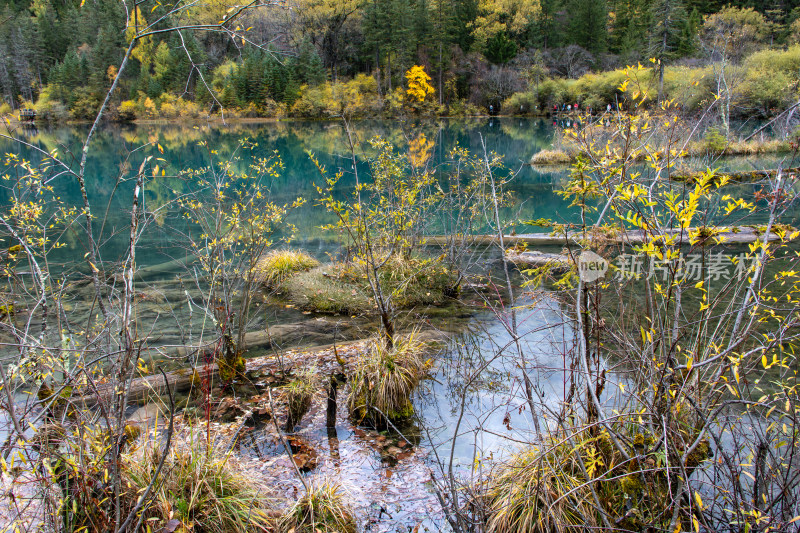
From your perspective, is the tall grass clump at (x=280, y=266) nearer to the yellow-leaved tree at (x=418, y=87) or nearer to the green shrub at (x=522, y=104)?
the yellow-leaved tree at (x=418, y=87)

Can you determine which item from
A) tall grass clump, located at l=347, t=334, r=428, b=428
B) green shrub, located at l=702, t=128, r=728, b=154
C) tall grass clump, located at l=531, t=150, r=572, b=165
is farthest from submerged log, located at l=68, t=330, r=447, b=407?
tall grass clump, located at l=531, t=150, r=572, b=165

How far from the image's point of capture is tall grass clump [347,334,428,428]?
5.21 m

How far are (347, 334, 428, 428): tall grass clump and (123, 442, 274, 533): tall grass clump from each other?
171cm

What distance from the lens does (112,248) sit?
1329 cm

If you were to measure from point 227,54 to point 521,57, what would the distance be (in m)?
30.2

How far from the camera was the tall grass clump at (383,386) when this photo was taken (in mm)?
5215

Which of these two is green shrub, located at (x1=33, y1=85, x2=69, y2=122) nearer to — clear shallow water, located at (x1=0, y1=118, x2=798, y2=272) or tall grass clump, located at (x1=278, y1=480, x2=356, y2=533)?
clear shallow water, located at (x1=0, y1=118, x2=798, y2=272)

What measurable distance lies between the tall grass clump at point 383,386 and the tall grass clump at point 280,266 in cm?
468

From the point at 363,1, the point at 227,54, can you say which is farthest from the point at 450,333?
the point at 363,1

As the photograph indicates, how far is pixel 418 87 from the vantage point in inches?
1857

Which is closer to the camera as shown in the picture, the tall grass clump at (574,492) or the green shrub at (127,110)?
the tall grass clump at (574,492)

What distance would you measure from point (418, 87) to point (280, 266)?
4064 cm

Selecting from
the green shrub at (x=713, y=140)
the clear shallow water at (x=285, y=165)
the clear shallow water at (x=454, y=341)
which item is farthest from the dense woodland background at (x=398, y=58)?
the green shrub at (x=713, y=140)

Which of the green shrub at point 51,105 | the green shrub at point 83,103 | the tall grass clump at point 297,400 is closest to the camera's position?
the tall grass clump at point 297,400
